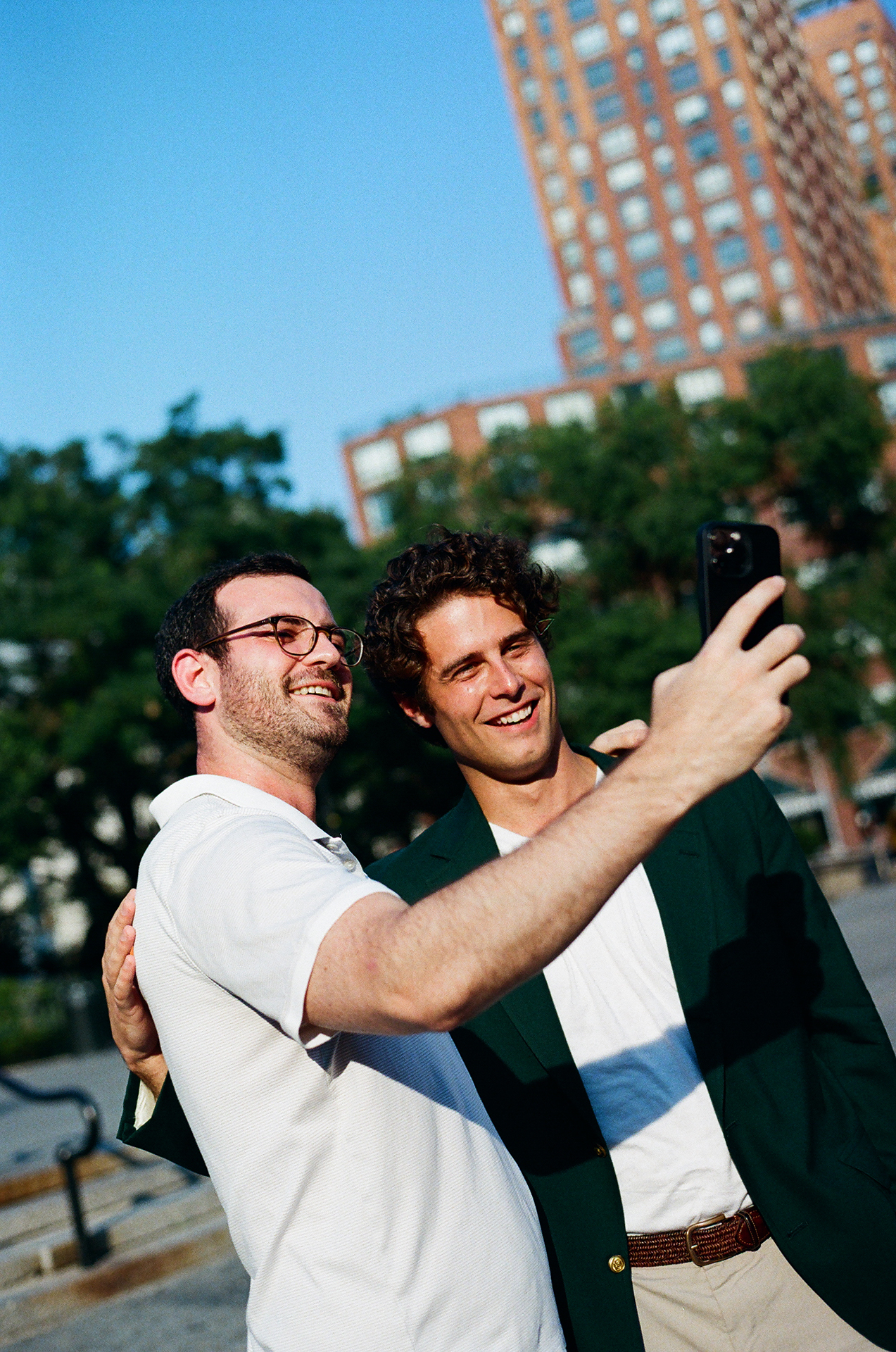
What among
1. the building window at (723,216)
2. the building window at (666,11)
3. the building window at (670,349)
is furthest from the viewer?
the building window at (666,11)

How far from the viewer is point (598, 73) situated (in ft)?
246

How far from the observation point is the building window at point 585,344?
247 feet

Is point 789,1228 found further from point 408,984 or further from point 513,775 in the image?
point 408,984

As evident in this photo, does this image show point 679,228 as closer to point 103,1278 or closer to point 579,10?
point 579,10

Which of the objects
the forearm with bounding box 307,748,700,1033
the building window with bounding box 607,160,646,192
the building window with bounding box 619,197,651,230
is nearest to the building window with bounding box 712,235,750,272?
the building window with bounding box 619,197,651,230

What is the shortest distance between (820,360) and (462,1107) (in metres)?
38.5

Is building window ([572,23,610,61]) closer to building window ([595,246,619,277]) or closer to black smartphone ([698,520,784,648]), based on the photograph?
building window ([595,246,619,277])

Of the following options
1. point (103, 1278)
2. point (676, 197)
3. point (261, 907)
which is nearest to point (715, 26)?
point (676, 197)

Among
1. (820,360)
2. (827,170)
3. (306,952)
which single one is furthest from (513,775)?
(827,170)

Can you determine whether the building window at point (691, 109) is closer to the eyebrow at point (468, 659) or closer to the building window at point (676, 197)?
the building window at point (676, 197)

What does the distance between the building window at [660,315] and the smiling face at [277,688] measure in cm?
7556

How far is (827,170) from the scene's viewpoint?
278 ft

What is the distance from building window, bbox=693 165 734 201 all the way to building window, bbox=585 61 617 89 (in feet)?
29.2

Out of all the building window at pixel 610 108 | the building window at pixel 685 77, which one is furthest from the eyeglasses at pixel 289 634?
the building window at pixel 685 77
